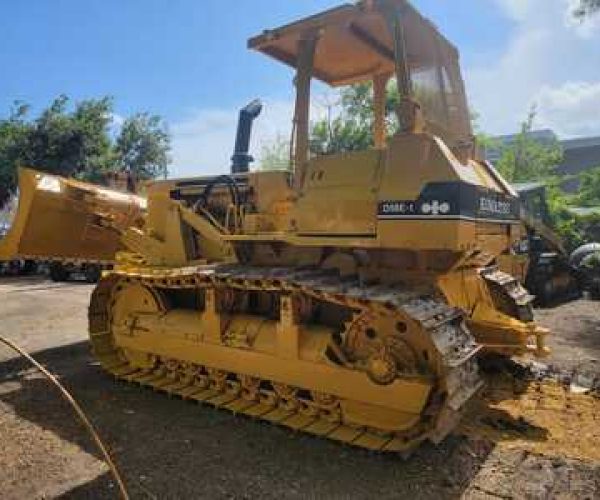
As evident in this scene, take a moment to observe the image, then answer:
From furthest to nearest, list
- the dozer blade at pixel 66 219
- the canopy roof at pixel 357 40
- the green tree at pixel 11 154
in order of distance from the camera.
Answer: the green tree at pixel 11 154 → the dozer blade at pixel 66 219 → the canopy roof at pixel 357 40

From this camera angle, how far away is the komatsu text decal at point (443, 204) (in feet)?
13.2

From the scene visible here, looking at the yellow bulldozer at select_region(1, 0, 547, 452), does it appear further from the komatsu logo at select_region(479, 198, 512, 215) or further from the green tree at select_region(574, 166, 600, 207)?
the green tree at select_region(574, 166, 600, 207)

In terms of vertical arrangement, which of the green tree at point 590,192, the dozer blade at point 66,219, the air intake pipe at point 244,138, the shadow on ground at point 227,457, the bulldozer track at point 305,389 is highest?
the green tree at point 590,192

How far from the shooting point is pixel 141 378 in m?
5.76

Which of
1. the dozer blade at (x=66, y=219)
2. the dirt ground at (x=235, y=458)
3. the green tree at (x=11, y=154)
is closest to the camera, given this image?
the dirt ground at (x=235, y=458)

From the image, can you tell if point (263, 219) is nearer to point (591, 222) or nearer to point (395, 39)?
point (395, 39)

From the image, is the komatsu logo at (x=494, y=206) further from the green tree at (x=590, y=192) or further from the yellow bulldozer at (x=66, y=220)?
the green tree at (x=590, y=192)

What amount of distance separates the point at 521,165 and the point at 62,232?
2609 centimetres

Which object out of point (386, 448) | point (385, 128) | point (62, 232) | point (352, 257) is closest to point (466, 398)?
point (386, 448)

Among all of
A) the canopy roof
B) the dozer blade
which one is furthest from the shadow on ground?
the canopy roof

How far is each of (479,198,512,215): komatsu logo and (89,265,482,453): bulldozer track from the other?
80 cm

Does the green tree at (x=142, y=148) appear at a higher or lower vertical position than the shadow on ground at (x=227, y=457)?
higher

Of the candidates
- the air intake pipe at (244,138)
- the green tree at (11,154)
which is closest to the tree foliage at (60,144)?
the green tree at (11,154)

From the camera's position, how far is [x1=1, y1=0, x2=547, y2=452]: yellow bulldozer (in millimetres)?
4133
